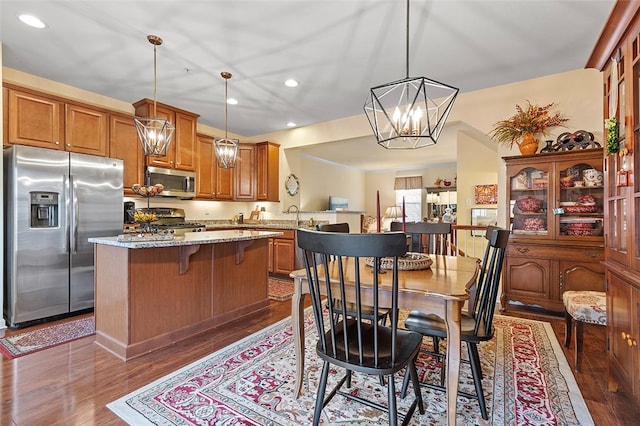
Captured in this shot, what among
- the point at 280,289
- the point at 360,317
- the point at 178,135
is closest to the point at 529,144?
the point at 360,317

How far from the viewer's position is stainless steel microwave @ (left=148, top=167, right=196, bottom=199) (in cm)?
429

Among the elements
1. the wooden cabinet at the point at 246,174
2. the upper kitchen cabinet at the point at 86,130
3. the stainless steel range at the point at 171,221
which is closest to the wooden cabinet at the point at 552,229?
the wooden cabinet at the point at 246,174

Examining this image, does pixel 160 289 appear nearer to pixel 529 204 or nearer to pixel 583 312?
pixel 583 312

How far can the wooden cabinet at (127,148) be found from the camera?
12.7 ft

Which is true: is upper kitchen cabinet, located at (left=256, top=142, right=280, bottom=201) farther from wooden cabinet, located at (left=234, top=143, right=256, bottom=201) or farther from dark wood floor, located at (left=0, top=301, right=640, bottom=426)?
dark wood floor, located at (left=0, top=301, right=640, bottom=426)

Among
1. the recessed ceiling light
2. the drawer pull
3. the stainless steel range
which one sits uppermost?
the recessed ceiling light

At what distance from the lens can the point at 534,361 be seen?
2232 millimetres

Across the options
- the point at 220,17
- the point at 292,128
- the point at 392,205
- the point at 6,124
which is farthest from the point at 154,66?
the point at 392,205

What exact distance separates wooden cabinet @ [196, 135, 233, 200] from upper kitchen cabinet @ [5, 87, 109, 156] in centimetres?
143

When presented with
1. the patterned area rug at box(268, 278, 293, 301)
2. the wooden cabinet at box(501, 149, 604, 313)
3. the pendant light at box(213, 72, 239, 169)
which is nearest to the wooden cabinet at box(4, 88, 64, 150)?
the pendant light at box(213, 72, 239, 169)

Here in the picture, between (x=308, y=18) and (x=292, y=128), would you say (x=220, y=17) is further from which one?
(x=292, y=128)

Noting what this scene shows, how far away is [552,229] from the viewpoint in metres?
3.24

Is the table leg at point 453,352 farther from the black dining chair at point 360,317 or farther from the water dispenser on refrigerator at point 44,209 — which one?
the water dispenser on refrigerator at point 44,209

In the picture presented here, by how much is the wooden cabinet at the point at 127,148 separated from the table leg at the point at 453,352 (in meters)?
4.10
